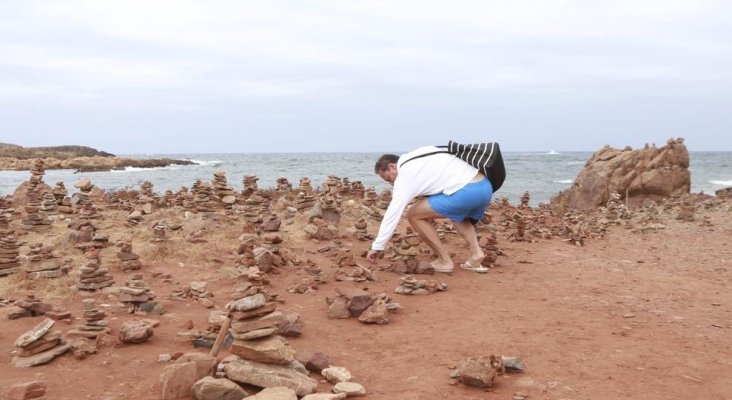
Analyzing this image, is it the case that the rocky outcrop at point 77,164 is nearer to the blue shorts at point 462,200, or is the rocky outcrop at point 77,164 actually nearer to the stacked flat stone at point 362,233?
the stacked flat stone at point 362,233

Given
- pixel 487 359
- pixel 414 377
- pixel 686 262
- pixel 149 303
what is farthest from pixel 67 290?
pixel 686 262

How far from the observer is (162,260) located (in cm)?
720

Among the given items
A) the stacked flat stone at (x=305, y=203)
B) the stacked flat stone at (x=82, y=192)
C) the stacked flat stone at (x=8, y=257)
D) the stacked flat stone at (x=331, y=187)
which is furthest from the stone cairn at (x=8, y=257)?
the stacked flat stone at (x=331, y=187)

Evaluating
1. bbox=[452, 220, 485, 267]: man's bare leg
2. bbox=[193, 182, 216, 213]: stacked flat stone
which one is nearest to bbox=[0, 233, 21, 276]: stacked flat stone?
bbox=[193, 182, 216, 213]: stacked flat stone

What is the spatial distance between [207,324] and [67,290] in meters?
1.92

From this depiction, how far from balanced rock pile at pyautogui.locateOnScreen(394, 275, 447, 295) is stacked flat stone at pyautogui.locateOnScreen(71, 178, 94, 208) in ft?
21.7

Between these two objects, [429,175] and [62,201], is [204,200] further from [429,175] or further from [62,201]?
[429,175]

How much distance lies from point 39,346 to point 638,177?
18.0 metres

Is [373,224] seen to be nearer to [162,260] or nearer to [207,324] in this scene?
[162,260]

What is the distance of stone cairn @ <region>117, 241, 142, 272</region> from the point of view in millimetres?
6777

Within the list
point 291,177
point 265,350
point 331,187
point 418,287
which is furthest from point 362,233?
point 291,177

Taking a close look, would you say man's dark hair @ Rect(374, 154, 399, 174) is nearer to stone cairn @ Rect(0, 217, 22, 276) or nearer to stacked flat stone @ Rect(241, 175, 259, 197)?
stone cairn @ Rect(0, 217, 22, 276)

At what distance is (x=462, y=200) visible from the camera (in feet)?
21.7

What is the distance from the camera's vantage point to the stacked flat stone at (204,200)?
10141mm
